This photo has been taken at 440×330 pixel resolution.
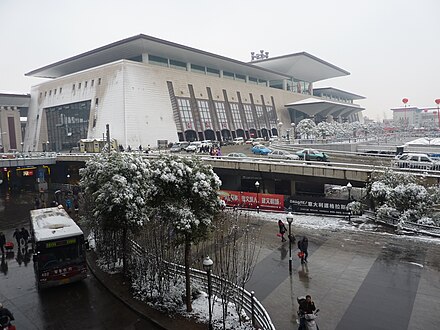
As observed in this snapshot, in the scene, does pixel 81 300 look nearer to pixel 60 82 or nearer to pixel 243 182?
pixel 243 182

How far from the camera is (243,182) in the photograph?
3344 cm

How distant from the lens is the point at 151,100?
62281 mm

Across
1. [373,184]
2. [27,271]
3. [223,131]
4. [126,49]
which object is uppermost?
[126,49]

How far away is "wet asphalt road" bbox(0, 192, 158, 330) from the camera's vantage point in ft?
35.3

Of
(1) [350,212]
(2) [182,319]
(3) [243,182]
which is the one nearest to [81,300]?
(2) [182,319]

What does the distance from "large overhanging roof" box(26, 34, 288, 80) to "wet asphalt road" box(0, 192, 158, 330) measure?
54489 millimetres

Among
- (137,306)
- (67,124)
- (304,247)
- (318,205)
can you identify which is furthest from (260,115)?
(137,306)

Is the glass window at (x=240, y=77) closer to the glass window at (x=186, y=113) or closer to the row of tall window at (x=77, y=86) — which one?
the glass window at (x=186, y=113)

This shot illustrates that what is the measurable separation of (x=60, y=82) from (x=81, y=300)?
237 feet

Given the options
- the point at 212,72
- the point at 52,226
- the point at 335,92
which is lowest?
the point at 52,226

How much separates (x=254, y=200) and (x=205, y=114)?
47.5 meters

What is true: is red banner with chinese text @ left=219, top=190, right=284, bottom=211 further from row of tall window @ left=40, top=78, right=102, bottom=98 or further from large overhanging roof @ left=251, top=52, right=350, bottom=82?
large overhanging roof @ left=251, top=52, right=350, bottom=82

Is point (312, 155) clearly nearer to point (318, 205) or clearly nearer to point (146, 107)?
point (318, 205)

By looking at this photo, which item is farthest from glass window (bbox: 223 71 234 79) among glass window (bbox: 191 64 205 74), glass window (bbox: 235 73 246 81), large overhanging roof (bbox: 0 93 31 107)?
large overhanging roof (bbox: 0 93 31 107)
